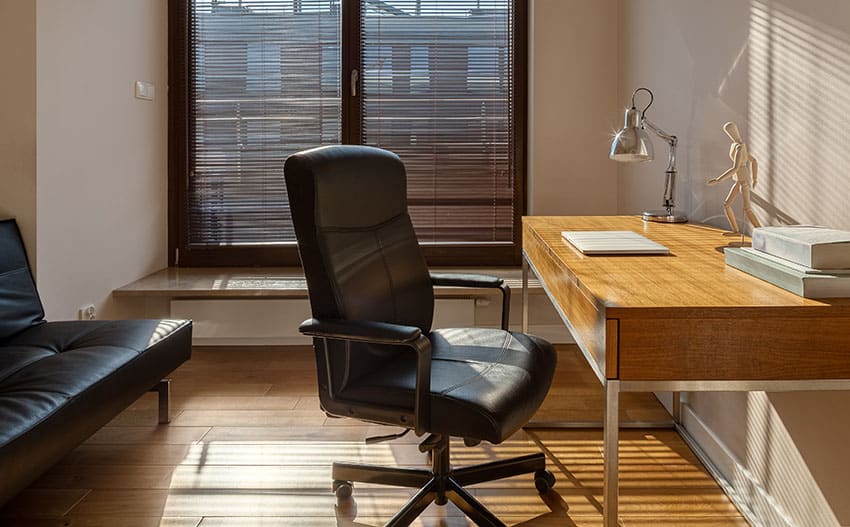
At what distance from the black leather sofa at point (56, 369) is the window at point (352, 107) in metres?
1.43

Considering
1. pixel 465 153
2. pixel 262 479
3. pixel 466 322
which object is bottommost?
pixel 262 479

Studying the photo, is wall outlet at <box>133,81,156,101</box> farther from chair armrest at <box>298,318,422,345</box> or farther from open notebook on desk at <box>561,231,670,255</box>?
open notebook on desk at <box>561,231,670,255</box>

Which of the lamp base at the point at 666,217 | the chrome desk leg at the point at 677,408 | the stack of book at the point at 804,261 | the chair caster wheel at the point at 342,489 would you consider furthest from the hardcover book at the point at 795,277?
the chrome desk leg at the point at 677,408

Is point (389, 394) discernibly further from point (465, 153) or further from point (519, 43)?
point (519, 43)

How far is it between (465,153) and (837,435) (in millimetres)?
2739

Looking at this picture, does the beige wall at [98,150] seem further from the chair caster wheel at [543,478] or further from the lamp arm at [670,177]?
the lamp arm at [670,177]

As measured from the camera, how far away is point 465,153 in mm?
4020

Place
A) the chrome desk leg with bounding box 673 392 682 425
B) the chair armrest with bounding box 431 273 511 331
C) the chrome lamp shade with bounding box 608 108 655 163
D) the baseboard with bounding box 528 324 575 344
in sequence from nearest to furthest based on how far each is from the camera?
1. the chair armrest with bounding box 431 273 511 331
2. the chrome lamp shade with bounding box 608 108 655 163
3. the chrome desk leg with bounding box 673 392 682 425
4. the baseboard with bounding box 528 324 575 344

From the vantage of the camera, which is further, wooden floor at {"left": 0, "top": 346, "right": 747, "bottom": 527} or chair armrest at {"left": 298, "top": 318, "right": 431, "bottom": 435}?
wooden floor at {"left": 0, "top": 346, "right": 747, "bottom": 527}

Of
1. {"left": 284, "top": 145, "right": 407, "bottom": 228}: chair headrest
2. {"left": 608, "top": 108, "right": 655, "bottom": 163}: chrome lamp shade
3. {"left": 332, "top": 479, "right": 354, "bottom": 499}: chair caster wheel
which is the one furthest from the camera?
{"left": 608, "top": 108, "right": 655, "bottom": 163}: chrome lamp shade

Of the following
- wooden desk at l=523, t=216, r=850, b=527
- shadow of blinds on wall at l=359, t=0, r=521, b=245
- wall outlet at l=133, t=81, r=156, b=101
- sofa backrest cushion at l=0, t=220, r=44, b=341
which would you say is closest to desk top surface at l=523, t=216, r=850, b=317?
wooden desk at l=523, t=216, r=850, b=527

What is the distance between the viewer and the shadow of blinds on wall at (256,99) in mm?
3975

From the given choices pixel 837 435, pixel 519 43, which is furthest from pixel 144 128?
pixel 837 435

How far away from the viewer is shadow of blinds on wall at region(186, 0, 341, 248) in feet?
13.0
